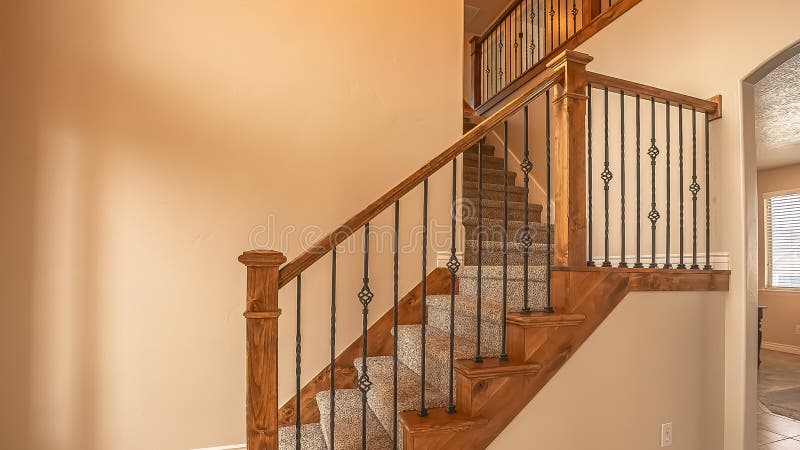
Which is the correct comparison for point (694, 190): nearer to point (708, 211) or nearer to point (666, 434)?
point (708, 211)

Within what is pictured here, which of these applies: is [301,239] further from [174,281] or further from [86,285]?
[86,285]

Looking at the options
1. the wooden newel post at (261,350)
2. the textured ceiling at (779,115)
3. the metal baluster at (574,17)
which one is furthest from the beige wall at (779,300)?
the wooden newel post at (261,350)

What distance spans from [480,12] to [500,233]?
3759mm

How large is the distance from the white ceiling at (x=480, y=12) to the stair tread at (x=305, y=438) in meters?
5.20

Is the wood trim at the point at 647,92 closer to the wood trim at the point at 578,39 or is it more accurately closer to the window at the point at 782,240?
the wood trim at the point at 578,39

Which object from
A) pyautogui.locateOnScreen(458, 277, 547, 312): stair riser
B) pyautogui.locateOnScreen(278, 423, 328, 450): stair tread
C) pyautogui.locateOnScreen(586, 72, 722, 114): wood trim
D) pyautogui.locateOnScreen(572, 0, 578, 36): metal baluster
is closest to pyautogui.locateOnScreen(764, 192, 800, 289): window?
pyautogui.locateOnScreen(572, 0, 578, 36): metal baluster

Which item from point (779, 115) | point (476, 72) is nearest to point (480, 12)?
point (476, 72)

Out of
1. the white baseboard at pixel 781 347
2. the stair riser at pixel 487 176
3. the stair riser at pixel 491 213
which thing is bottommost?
the white baseboard at pixel 781 347

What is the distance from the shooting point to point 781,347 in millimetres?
6180

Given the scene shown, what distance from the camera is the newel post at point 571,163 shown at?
192 centimetres

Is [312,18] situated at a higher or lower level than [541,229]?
higher

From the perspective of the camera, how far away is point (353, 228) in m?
1.65

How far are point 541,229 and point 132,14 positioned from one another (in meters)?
3.10

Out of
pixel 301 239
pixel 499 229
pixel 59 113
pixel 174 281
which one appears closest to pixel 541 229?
pixel 499 229
